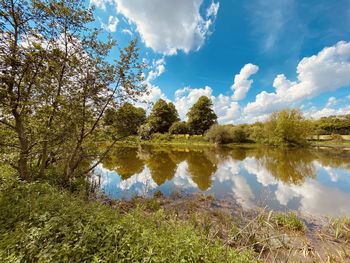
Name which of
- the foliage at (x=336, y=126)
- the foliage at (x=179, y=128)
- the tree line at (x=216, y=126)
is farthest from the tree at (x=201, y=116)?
the foliage at (x=336, y=126)

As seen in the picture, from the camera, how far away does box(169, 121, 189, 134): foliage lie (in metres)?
39.2

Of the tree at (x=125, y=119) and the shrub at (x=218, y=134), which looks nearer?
the tree at (x=125, y=119)

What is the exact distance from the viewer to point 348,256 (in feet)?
11.7

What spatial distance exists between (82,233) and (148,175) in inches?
316

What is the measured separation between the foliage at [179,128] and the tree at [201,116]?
1.30m

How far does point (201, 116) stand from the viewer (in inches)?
1619

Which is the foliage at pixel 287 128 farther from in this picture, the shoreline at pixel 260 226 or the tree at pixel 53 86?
the tree at pixel 53 86

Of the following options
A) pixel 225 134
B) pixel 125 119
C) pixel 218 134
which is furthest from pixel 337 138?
pixel 125 119

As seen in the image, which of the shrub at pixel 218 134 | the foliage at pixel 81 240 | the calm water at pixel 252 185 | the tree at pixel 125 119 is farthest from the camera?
the shrub at pixel 218 134

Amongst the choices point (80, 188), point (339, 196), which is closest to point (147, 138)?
point (80, 188)

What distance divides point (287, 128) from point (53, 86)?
31.8 m

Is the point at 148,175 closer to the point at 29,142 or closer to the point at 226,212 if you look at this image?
the point at 226,212

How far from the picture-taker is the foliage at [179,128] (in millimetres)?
39181

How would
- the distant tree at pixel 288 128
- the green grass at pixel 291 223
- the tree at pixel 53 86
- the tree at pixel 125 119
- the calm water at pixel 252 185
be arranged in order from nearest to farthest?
1. the tree at pixel 53 86
2. the green grass at pixel 291 223
3. the tree at pixel 125 119
4. the calm water at pixel 252 185
5. the distant tree at pixel 288 128
